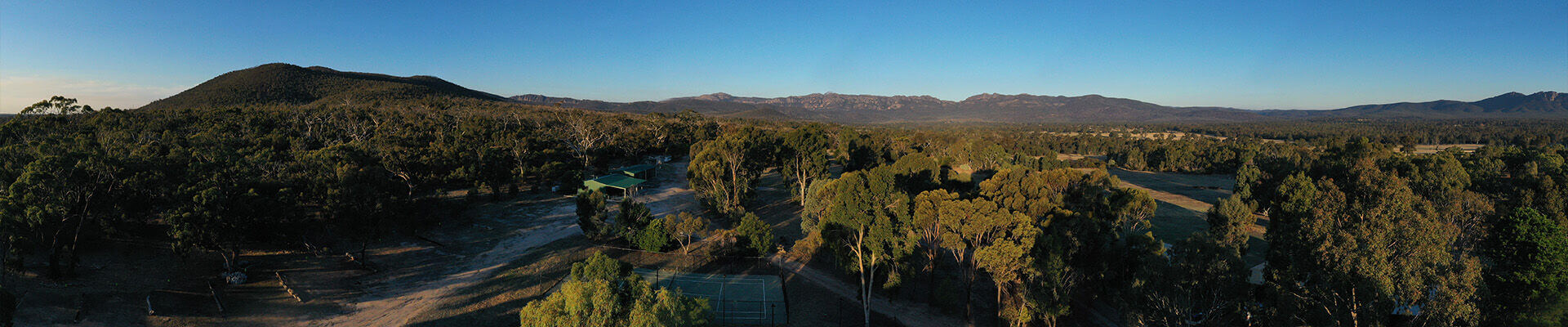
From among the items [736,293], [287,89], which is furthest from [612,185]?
[287,89]

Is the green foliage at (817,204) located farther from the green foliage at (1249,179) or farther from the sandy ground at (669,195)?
the green foliage at (1249,179)

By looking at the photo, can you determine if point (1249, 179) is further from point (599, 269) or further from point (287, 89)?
point (287, 89)

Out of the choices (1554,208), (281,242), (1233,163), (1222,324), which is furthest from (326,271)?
(1233,163)

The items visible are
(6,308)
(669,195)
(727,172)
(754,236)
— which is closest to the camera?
(6,308)

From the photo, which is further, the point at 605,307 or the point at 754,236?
the point at 754,236

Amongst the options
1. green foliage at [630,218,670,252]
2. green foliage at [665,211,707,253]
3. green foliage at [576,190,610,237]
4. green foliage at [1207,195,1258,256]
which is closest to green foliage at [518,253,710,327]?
green foliage at [665,211,707,253]

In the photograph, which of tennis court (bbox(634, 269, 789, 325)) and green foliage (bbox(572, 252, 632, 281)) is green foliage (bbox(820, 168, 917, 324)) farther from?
green foliage (bbox(572, 252, 632, 281))
